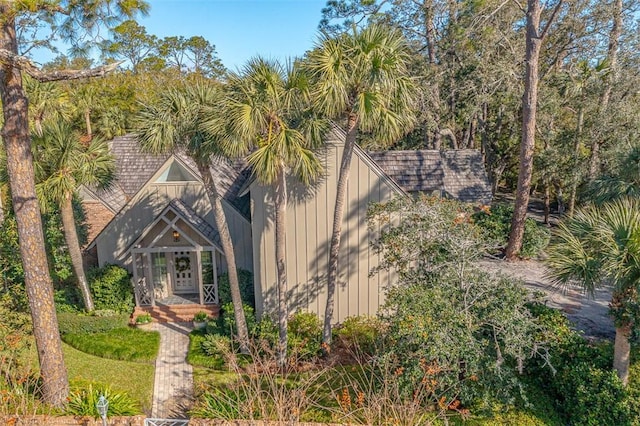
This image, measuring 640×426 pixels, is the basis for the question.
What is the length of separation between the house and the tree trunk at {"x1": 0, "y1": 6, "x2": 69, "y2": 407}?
5165mm

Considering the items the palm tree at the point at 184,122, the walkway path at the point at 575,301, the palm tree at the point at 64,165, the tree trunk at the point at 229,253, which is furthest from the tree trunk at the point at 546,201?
the palm tree at the point at 64,165

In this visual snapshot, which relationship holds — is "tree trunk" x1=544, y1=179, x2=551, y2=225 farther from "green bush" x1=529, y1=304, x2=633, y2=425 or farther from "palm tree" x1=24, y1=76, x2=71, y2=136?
"palm tree" x1=24, y1=76, x2=71, y2=136

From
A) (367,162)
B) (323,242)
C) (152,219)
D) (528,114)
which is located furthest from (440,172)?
(152,219)

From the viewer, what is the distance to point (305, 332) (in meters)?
12.3

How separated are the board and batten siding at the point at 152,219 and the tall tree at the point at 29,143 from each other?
5.69 m

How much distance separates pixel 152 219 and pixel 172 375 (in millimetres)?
5983

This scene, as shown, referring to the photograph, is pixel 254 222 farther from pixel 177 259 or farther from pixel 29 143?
pixel 29 143

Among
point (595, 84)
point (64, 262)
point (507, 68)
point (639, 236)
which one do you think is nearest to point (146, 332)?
point (64, 262)

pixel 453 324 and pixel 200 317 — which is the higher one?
pixel 453 324

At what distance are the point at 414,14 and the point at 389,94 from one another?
17320 mm

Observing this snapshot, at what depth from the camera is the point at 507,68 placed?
67.8 feet

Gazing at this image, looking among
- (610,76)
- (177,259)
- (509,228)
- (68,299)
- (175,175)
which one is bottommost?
(68,299)

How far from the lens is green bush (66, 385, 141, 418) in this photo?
905cm

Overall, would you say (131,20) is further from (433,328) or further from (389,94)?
(433,328)
